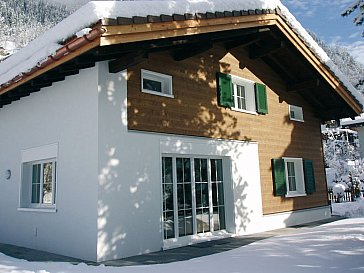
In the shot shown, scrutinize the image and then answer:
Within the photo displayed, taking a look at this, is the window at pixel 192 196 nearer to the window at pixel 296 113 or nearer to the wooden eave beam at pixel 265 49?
the wooden eave beam at pixel 265 49

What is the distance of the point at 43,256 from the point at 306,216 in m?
8.18

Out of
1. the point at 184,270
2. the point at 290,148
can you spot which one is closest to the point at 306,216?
the point at 290,148

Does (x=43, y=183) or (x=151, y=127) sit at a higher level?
(x=151, y=127)

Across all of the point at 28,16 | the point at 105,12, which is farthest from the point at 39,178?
the point at 28,16

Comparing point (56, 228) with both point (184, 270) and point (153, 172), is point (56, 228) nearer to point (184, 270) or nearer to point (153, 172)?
point (153, 172)

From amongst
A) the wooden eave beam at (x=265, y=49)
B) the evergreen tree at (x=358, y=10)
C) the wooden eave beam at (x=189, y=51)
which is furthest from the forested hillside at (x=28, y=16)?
the evergreen tree at (x=358, y=10)

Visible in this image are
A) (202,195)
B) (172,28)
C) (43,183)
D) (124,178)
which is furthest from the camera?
(202,195)

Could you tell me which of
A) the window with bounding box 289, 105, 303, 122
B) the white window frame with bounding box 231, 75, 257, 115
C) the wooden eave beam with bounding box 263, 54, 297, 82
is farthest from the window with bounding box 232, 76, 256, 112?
the window with bounding box 289, 105, 303, 122

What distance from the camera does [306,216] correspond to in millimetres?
11367

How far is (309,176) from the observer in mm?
11648

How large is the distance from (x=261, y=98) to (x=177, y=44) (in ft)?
13.6

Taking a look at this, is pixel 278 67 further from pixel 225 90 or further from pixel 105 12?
pixel 105 12

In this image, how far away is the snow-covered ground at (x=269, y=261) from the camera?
17.0 feet

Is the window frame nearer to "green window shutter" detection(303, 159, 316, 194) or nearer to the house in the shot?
the house
